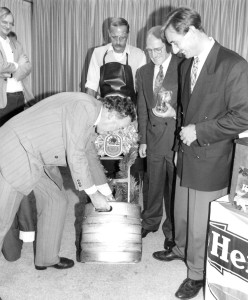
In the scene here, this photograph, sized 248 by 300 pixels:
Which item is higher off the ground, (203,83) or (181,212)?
(203,83)

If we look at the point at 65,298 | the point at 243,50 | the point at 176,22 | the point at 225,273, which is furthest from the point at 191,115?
the point at 243,50

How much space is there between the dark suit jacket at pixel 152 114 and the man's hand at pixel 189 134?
580 mm

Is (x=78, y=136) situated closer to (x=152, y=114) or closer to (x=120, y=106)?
(x=120, y=106)

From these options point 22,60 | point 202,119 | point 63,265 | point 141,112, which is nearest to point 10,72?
point 22,60

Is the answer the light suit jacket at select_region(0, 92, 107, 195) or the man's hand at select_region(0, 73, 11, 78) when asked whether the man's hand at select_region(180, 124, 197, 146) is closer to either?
the light suit jacket at select_region(0, 92, 107, 195)

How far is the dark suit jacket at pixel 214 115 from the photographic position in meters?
1.73

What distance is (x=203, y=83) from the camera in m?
1.83

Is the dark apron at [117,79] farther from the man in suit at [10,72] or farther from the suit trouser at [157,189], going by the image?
the man in suit at [10,72]

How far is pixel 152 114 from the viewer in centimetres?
255

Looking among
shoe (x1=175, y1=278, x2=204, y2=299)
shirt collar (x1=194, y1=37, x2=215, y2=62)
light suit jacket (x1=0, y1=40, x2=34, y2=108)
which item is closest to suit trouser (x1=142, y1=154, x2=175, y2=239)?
shoe (x1=175, y1=278, x2=204, y2=299)

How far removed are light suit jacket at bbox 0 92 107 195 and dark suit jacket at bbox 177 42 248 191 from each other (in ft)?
1.71

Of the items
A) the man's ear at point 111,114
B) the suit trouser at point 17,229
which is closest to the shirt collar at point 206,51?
the man's ear at point 111,114

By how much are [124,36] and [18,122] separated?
4.46ft

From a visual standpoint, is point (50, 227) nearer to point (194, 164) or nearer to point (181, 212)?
point (181, 212)
